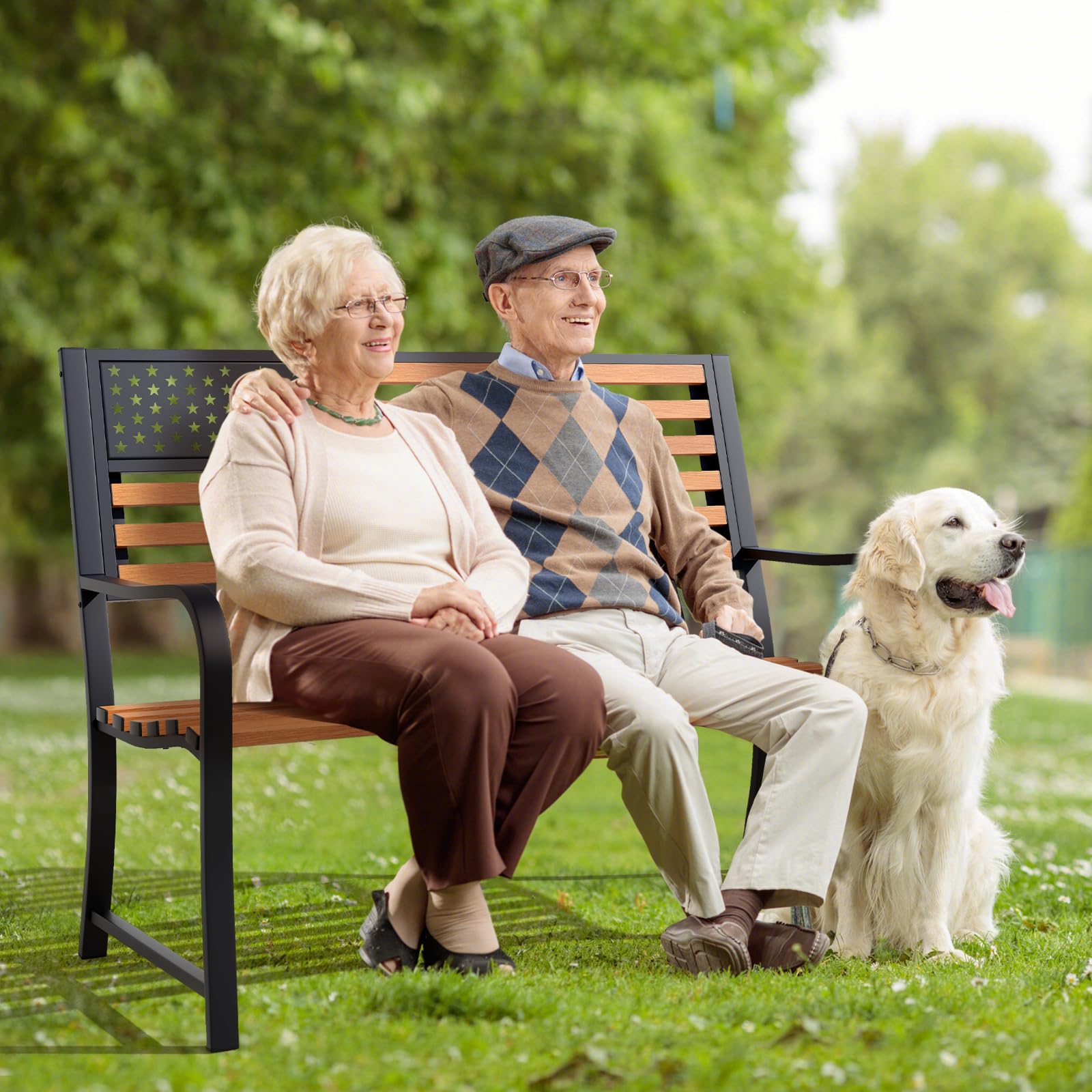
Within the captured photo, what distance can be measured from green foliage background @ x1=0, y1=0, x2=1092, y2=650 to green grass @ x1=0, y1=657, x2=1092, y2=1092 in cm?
534

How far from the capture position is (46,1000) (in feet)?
10.5

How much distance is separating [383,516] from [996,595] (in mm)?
1563

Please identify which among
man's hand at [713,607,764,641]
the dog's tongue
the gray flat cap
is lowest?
man's hand at [713,607,764,641]

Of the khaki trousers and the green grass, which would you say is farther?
the khaki trousers

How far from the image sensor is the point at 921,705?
3.74 meters

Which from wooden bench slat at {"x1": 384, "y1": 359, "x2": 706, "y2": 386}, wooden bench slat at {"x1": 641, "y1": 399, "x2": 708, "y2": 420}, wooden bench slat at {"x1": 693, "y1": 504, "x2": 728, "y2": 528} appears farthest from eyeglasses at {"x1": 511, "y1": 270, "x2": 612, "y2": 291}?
wooden bench slat at {"x1": 693, "y1": 504, "x2": 728, "y2": 528}

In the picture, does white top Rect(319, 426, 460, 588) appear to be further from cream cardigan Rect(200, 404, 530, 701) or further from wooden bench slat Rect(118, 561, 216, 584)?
wooden bench slat Rect(118, 561, 216, 584)

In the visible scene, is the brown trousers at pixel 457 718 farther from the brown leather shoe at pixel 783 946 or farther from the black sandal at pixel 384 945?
the brown leather shoe at pixel 783 946

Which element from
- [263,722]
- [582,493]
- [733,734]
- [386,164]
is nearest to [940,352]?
[386,164]

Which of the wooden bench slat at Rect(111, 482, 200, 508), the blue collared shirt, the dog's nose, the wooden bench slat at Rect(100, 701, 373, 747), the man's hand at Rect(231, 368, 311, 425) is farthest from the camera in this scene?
the blue collared shirt

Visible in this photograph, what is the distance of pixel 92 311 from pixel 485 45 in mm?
3593

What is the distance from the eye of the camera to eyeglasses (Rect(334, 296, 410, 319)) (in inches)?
138

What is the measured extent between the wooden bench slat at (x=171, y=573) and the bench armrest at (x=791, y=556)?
1570 mm

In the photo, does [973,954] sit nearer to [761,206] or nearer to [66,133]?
[66,133]
